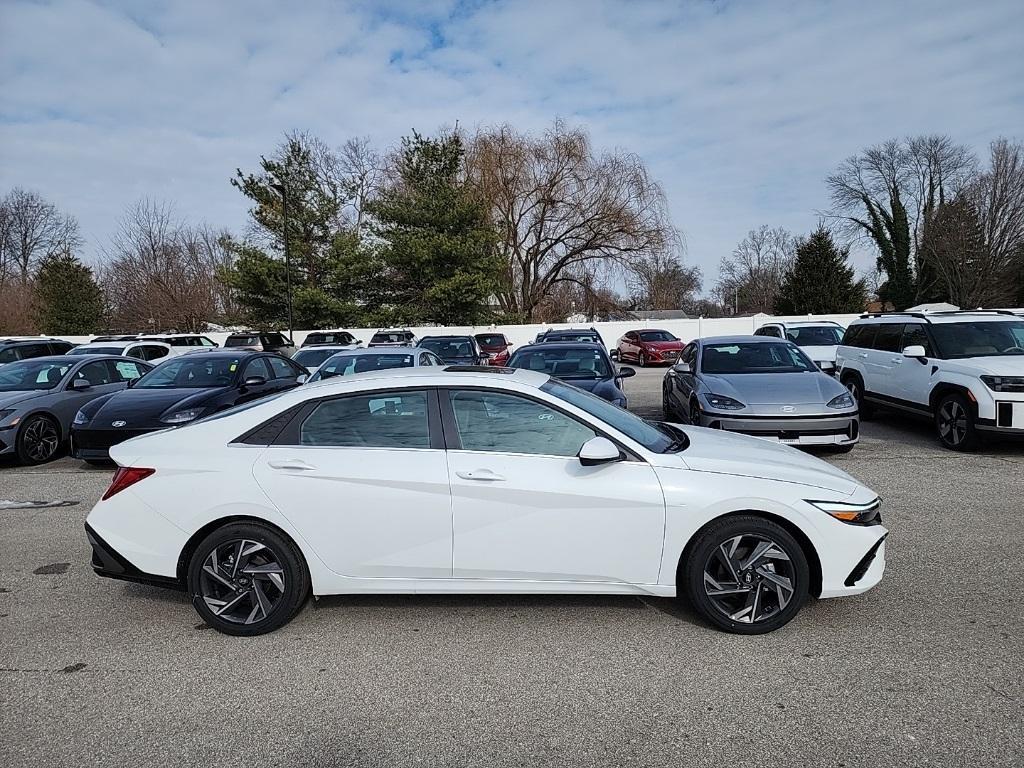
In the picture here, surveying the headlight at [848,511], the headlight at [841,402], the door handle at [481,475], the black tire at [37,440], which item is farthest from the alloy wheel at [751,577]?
the black tire at [37,440]

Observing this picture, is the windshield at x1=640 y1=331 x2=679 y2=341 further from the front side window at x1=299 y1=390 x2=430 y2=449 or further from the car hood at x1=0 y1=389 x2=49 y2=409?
the front side window at x1=299 y1=390 x2=430 y2=449

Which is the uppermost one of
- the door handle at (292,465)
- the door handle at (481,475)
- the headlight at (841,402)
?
the door handle at (292,465)

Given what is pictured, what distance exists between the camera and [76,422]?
29.7 ft

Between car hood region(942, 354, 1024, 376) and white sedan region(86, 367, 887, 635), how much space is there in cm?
581

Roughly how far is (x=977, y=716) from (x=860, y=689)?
0.46 m

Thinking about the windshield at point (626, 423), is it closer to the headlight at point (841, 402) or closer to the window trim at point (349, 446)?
the window trim at point (349, 446)

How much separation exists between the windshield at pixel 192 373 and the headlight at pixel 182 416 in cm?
90

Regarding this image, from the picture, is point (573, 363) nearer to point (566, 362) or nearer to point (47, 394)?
point (566, 362)

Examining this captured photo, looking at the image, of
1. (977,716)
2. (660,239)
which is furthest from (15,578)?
(660,239)

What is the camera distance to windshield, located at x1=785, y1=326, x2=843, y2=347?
60.7ft

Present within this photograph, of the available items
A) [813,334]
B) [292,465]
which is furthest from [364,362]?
[813,334]

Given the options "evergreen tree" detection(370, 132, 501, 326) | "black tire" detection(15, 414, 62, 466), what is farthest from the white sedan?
"evergreen tree" detection(370, 132, 501, 326)

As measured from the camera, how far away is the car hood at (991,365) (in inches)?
324

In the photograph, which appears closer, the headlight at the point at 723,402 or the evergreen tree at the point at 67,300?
the headlight at the point at 723,402
